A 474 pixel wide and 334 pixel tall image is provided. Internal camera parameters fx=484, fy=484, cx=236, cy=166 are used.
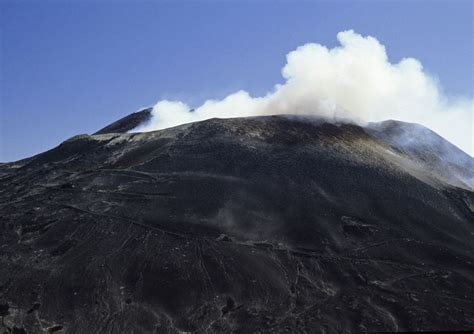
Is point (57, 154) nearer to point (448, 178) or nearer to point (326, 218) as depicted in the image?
point (326, 218)

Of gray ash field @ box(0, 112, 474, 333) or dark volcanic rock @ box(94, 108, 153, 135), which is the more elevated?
dark volcanic rock @ box(94, 108, 153, 135)

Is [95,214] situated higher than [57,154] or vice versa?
[57,154]

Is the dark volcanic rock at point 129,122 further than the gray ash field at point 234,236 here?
Yes

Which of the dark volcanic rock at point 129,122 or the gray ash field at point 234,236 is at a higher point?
the dark volcanic rock at point 129,122

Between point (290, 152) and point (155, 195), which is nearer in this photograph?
point (155, 195)

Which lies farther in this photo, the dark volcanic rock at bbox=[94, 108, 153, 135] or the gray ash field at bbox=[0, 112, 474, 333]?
the dark volcanic rock at bbox=[94, 108, 153, 135]

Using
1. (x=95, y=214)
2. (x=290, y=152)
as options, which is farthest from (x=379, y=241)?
(x=95, y=214)

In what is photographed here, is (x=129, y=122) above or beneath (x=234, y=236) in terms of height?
above

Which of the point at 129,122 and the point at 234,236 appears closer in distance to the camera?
the point at 234,236
